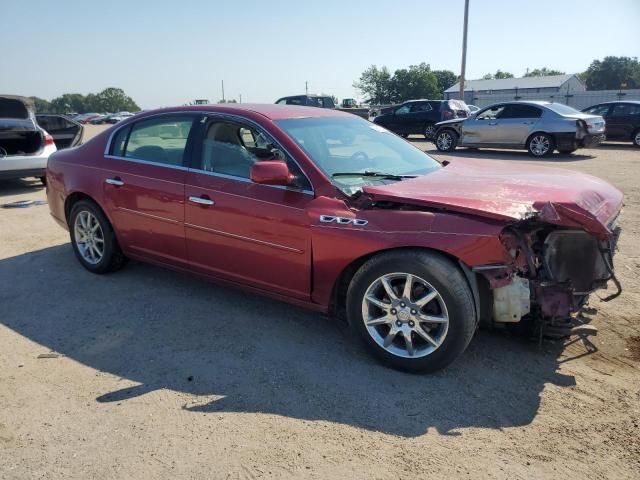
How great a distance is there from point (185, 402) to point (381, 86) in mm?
95955

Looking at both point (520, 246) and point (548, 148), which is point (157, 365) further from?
point (548, 148)

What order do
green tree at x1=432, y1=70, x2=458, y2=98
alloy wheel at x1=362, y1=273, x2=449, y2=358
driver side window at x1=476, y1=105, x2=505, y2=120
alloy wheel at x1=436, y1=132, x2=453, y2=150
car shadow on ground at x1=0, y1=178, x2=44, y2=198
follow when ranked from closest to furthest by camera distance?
alloy wheel at x1=362, y1=273, x2=449, y2=358, car shadow on ground at x1=0, y1=178, x2=44, y2=198, driver side window at x1=476, y1=105, x2=505, y2=120, alloy wheel at x1=436, y1=132, x2=453, y2=150, green tree at x1=432, y1=70, x2=458, y2=98

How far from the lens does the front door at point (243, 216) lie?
359 cm

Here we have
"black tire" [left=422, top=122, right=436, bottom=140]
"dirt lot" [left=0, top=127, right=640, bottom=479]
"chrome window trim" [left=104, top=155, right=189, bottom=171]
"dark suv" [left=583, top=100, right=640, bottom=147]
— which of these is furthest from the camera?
"black tire" [left=422, top=122, right=436, bottom=140]

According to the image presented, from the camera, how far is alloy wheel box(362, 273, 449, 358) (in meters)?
3.16

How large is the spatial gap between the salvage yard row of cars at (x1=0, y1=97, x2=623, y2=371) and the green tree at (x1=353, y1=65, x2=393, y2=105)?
90447 mm

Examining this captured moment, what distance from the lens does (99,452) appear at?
2.63 meters

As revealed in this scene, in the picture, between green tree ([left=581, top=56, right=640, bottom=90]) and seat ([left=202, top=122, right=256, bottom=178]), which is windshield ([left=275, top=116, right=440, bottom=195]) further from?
green tree ([left=581, top=56, right=640, bottom=90])

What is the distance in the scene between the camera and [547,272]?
3.21m

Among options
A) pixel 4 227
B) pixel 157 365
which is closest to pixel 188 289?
pixel 157 365

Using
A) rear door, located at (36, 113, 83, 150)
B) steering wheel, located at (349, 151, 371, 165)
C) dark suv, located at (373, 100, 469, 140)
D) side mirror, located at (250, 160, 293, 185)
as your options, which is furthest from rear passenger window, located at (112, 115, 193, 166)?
dark suv, located at (373, 100, 469, 140)

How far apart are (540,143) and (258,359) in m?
12.9

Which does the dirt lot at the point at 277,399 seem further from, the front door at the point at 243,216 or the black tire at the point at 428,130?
the black tire at the point at 428,130

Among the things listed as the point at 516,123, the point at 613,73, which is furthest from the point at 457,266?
the point at 613,73
